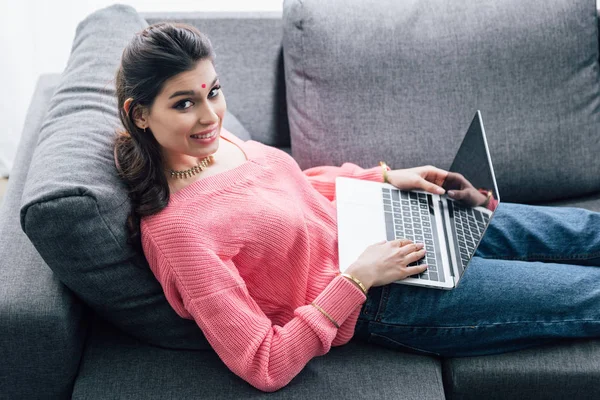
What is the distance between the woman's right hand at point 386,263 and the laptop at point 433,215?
3 centimetres

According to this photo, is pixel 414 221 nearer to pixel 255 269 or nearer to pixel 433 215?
pixel 433 215

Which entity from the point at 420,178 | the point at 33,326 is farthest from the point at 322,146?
the point at 33,326

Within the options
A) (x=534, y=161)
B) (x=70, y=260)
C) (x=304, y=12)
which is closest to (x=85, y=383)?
(x=70, y=260)

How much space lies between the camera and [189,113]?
47.4 inches

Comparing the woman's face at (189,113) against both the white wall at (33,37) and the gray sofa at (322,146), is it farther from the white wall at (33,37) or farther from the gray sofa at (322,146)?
the white wall at (33,37)

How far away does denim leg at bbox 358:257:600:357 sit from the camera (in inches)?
52.2

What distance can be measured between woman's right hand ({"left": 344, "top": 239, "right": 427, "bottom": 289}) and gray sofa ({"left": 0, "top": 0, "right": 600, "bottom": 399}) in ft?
0.63

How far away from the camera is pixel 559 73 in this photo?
1721 millimetres

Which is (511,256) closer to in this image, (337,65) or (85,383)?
(337,65)

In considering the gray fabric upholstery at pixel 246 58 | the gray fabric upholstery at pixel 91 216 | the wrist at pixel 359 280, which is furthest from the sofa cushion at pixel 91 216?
the gray fabric upholstery at pixel 246 58

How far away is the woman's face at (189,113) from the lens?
1.17 m

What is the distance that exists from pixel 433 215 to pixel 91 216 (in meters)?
0.78

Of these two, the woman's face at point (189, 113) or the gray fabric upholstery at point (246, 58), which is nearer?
the woman's face at point (189, 113)

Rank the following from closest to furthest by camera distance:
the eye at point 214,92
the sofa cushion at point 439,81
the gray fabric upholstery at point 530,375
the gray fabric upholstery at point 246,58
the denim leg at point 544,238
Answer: the eye at point 214,92 < the gray fabric upholstery at point 530,375 < the denim leg at point 544,238 < the sofa cushion at point 439,81 < the gray fabric upholstery at point 246,58
